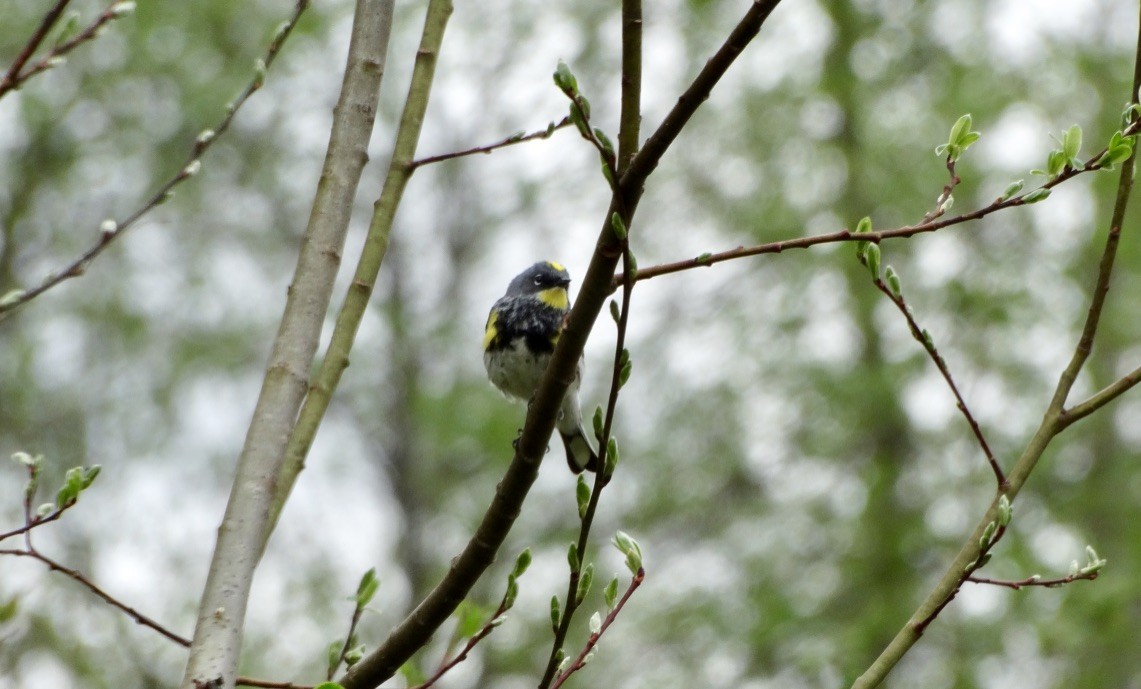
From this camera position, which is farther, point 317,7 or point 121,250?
point 121,250

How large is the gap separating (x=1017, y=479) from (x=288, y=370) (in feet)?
3.63

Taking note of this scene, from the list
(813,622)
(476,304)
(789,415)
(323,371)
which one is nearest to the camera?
(323,371)

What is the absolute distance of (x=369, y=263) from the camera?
2.07 meters

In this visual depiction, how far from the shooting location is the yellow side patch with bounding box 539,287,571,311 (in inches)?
161

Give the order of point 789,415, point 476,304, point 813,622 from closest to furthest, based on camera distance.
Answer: point 813,622 → point 789,415 → point 476,304

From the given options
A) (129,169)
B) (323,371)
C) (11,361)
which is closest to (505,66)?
(129,169)

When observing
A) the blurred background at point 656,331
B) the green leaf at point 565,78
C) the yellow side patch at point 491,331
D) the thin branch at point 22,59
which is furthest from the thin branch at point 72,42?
the blurred background at point 656,331

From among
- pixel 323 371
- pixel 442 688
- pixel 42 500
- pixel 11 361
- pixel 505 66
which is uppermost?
pixel 505 66

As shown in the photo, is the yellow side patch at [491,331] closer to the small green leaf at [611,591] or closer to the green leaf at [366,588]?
the green leaf at [366,588]

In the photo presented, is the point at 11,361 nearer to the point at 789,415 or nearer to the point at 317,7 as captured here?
the point at 317,7

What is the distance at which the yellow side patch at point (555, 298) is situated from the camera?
13.4 ft

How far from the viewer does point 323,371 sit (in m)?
2.02

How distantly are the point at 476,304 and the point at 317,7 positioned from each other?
2.46m

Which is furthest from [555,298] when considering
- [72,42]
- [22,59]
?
[22,59]
